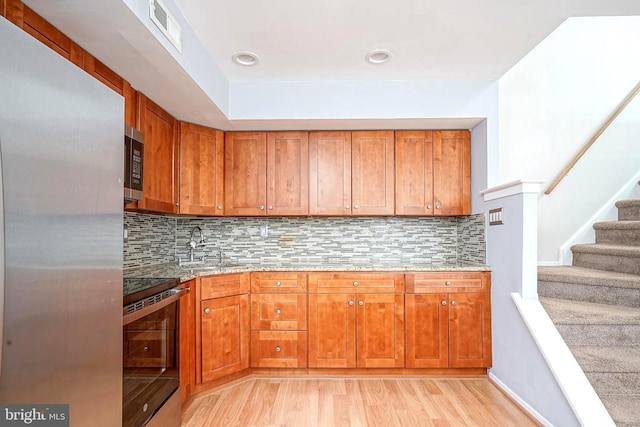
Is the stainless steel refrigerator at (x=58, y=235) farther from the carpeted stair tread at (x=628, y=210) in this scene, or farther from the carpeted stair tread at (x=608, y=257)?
the carpeted stair tread at (x=628, y=210)

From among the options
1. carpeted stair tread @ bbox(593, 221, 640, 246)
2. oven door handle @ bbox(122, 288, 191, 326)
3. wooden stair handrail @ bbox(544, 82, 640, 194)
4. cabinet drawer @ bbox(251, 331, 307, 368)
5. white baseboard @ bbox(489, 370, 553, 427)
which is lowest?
white baseboard @ bbox(489, 370, 553, 427)

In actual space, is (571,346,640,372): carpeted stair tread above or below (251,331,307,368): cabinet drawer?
above

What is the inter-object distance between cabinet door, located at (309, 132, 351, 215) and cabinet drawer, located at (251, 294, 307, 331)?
0.82 metres

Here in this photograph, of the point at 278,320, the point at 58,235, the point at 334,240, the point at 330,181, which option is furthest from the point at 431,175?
the point at 58,235

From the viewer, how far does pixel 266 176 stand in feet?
11.0

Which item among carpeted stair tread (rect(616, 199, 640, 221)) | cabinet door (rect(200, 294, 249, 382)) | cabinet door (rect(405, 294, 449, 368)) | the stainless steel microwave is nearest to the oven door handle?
cabinet door (rect(200, 294, 249, 382))

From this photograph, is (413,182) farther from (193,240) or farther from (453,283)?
(193,240)

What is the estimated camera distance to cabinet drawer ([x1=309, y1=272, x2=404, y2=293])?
9.98 feet

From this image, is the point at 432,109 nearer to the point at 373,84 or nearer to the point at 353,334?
the point at 373,84

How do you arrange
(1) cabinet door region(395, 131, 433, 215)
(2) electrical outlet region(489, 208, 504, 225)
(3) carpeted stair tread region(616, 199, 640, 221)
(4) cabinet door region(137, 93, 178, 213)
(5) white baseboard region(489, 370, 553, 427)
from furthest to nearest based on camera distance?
(1) cabinet door region(395, 131, 433, 215) → (3) carpeted stair tread region(616, 199, 640, 221) → (2) electrical outlet region(489, 208, 504, 225) → (4) cabinet door region(137, 93, 178, 213) → (5) white baseboard region(489, 370, 553, 427)

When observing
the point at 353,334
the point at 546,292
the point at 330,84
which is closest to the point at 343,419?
the point at 353,334

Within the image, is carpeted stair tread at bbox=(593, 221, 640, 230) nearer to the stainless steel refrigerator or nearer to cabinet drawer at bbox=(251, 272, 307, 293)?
cabinet drawer at bbox=(251, 272, 307, 293)

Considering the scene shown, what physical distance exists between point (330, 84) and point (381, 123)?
55cm

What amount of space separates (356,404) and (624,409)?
5.02ft
